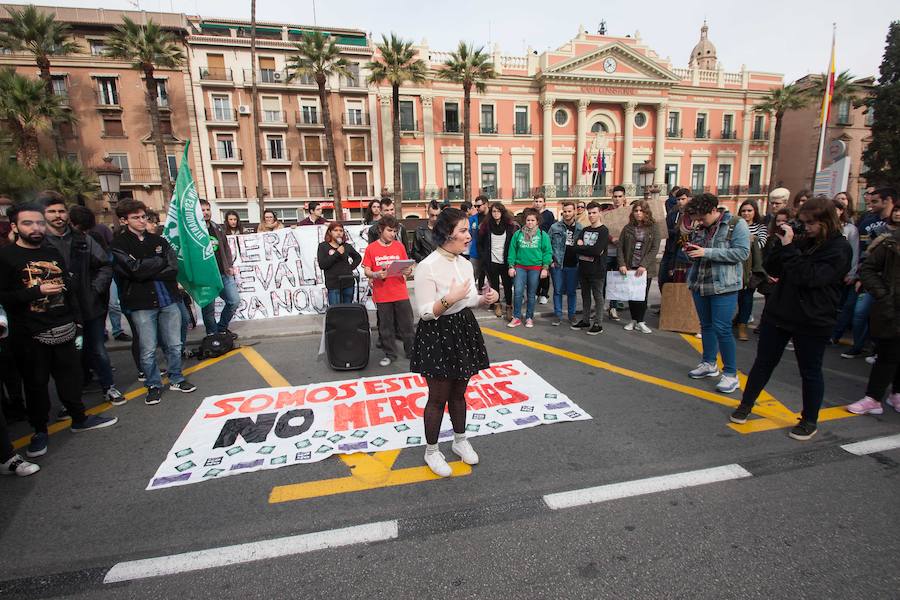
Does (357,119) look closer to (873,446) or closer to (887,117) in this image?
(873,446)

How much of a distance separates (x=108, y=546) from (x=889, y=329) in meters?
5.97

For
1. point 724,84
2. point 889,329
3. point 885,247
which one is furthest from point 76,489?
point 724,84

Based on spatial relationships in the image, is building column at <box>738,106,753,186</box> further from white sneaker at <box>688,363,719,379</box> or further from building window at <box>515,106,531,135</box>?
white sneaker at <box>688,363,719,379</box>

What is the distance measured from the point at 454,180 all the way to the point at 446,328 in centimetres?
3274

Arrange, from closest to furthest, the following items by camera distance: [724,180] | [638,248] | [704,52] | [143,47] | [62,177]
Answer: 1. [638,248]
2. [62,177]
3. [143,47]
4. [724,180]
5. [704,52]

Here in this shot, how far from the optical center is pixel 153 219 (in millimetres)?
5191

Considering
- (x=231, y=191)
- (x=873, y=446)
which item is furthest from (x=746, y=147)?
(x=873, y=446)

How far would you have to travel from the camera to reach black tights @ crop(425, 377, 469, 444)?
119 inches

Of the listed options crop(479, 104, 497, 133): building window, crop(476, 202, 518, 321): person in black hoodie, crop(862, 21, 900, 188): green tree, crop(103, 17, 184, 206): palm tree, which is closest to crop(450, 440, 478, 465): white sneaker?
crop(476, 202, 518, 321): person in black hoodie

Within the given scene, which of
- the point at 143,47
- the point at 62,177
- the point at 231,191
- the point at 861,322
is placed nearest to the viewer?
the point at 861,322

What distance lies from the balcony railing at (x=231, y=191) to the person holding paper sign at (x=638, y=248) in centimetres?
3194

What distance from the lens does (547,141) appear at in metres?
34.4

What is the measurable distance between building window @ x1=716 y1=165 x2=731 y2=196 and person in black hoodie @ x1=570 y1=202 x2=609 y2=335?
40205 millimetres

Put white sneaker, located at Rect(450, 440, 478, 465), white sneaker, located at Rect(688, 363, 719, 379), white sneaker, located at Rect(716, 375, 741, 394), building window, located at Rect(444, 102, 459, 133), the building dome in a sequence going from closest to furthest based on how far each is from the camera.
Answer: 1. white sneaker, located at Rect(450, 440, 478, 465)
2. white sneaker, located at Rect(716, 375, 741, 394)
3. white sneaker, located at Rect(688, 363, 719, 379)
4. building window, located at Rect(444, 102, 459, 133)
5. the building dome
